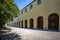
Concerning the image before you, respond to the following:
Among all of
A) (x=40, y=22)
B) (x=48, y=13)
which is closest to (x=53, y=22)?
(x=48, y=13)

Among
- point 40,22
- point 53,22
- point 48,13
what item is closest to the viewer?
point 48,13

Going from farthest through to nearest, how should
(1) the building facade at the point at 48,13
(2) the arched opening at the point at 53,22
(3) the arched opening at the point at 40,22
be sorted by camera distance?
(3) the arched opening at the point at 40,22 < (2) the arched opening at the point at 53,22 < (1) the building facade at the point at 48,13

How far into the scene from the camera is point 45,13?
22375 mm

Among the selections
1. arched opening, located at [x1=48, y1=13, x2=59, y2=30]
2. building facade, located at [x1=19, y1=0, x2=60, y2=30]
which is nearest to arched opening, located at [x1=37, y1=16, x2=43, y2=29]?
building facade, located at [x1=19, y1=0, x2=60, y2=30]

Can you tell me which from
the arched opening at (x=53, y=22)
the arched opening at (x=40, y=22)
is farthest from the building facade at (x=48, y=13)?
the arched opening at (x=40, y=22)

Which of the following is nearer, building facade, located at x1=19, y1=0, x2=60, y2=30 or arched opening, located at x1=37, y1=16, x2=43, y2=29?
building facade, located at x1=19, y1=0, x2=60, y2=30

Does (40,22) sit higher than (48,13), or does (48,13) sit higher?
(48,13)

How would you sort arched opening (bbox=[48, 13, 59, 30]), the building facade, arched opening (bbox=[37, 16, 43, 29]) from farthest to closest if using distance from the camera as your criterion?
arched opening (bbox=[37, 16, 43, 29]) < arched opening (bbox=[48, 13, 59, 30]) < the building facade

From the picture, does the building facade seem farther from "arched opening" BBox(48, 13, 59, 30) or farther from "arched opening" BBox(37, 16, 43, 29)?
"arched opening" BBox(37, 16, 43, 29)

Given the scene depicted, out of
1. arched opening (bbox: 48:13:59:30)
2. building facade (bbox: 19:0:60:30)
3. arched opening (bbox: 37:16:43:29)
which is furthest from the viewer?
arched opening (bbox: 37:16:43:29)

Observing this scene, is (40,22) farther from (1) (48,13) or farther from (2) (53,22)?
(1) (48,13)

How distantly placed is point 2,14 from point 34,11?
12638 mm

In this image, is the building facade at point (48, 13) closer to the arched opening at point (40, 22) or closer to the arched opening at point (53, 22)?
the arched opening at point (53, 22)

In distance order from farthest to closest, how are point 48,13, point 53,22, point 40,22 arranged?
1. point 40,22
2. point 53,22
3. point 48,13
